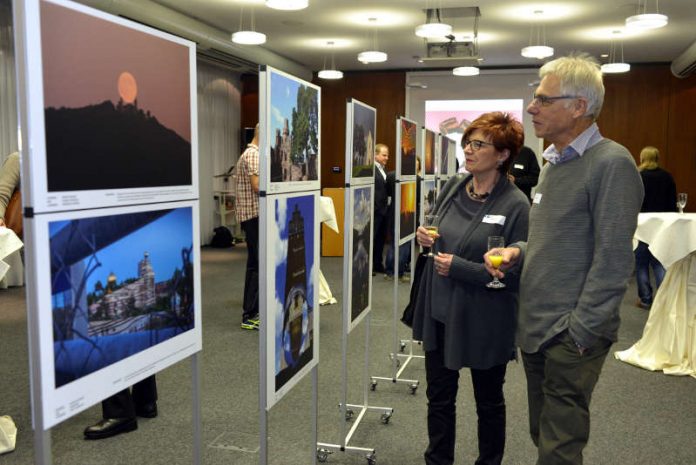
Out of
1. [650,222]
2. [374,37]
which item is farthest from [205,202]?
[650,222]

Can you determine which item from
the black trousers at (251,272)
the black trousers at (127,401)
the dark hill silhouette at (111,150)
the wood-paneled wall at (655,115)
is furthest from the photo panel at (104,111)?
the wood-paneled wall at (655,115)

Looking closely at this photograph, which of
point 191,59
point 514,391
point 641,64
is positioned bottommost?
point 514,391

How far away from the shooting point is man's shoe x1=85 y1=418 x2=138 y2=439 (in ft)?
9.95

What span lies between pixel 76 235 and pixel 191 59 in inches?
25.5

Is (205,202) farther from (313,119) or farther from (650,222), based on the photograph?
(313,119)

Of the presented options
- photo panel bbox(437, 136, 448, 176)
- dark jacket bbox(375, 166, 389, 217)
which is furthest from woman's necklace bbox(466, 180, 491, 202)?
dark jacket bbox(375, 166, 389, 217)

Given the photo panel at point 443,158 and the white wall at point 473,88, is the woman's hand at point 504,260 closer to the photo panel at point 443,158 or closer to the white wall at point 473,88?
the photo panel at point 443,158

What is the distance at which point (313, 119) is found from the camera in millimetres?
2293

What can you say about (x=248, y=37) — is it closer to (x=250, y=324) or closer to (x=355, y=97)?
(x=250, y=324)

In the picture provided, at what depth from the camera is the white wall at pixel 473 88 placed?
12.9 meters

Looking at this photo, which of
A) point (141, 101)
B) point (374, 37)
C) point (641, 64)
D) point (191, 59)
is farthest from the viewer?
point (641, 64)

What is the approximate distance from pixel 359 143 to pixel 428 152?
1.89 metres

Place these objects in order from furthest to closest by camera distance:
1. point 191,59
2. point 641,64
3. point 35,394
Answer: point 641,64, point 191,59, point 35,394

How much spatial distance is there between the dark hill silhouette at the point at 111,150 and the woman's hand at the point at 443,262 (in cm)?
100
